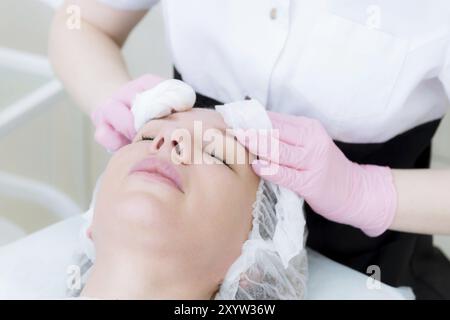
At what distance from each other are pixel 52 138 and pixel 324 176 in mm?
1269

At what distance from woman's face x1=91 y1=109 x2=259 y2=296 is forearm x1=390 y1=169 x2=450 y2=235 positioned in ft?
0.79

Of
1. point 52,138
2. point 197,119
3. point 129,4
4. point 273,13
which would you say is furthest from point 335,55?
point 52,138

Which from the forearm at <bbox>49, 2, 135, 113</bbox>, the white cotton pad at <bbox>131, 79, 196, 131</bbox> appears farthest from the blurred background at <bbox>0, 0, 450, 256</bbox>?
the white cotton pad at <bbox>131, 79, 196, 131</bbox>

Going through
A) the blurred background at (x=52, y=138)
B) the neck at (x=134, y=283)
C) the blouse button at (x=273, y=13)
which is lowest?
the blurred background at (x=52, y=138)

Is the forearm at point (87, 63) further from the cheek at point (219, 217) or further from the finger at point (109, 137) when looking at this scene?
the cheek at point (219, 217)

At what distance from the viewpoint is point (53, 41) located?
1310 mm

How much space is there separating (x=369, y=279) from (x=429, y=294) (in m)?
0.39

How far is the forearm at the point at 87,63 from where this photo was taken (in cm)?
119

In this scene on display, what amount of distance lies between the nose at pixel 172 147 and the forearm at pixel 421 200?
1.16ft

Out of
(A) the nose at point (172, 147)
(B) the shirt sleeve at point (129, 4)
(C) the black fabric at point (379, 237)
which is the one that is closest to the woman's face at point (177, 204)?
(A) the nose at point (172, 147)

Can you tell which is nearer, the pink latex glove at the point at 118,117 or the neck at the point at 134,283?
the neck at the point at 134,283

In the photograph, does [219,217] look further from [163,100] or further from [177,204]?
[163,100]
